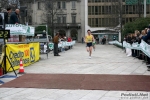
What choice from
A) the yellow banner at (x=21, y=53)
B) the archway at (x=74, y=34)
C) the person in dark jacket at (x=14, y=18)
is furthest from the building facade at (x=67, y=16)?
the person in dark jacket at (x=14, y=18)

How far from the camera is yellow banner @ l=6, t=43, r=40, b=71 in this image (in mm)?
12156

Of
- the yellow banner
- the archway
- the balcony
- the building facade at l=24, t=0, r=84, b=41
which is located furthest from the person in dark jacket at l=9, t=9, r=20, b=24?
the archway

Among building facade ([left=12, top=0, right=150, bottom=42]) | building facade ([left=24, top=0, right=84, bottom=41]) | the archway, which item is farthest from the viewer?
the archway

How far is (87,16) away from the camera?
78688 mm

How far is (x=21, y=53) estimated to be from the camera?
13375 millimetres

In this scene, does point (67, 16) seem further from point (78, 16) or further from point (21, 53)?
point (21, 53)

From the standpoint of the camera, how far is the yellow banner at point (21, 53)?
39.9ft

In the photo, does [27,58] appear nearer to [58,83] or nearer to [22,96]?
[58,83]

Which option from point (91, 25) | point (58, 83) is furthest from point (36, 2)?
point (58, 83)

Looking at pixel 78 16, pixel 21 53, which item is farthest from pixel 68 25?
pixel 21 53

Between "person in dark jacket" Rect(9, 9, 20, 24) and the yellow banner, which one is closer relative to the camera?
the yellow banner

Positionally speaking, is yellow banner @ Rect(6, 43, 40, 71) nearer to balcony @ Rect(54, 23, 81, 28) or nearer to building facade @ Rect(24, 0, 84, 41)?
balcony @ Rect(54, 23, 81, 28)

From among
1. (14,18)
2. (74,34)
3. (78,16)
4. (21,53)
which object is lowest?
(74,34)

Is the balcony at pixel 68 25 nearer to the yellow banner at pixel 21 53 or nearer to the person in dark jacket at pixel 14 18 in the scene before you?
the yellow banner at pixel 21 53
